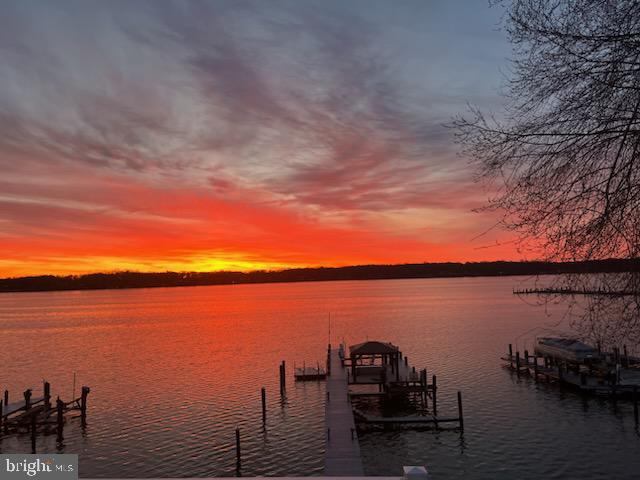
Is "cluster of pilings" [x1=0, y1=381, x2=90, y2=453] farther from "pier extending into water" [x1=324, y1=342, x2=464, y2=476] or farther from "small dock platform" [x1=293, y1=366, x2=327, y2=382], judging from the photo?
"small dock platform" [x1=293, y1=366, x2=327, y2=382]

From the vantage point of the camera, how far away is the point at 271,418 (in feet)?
118

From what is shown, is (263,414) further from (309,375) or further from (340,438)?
(309,375)

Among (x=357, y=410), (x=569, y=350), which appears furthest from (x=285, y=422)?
(x=569, y=350)

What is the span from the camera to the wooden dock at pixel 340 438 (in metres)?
20.7

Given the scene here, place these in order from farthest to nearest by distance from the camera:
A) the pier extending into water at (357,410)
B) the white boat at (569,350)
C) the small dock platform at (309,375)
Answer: the small dock platform at (309,375), the white boat at (569,350), the pier extending into water at (357,410)

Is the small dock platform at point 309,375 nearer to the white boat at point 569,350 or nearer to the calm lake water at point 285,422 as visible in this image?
the calm lake water at point 285,422

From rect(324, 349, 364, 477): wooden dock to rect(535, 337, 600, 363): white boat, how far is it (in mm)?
21580

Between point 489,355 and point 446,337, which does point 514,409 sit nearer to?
point 489,355

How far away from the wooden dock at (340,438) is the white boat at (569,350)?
70.8ft

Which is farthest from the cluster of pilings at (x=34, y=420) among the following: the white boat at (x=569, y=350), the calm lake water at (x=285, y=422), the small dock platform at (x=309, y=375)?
the white boat at (x=569, y=350)

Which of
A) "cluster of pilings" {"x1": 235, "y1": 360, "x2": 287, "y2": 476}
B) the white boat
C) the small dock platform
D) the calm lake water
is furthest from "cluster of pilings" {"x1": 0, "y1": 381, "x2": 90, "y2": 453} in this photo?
the white boat

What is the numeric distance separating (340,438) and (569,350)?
2939 cm

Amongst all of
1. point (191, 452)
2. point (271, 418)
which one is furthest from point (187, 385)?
point (191, 452)

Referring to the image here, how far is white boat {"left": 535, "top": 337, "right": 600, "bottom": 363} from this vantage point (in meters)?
43.4
